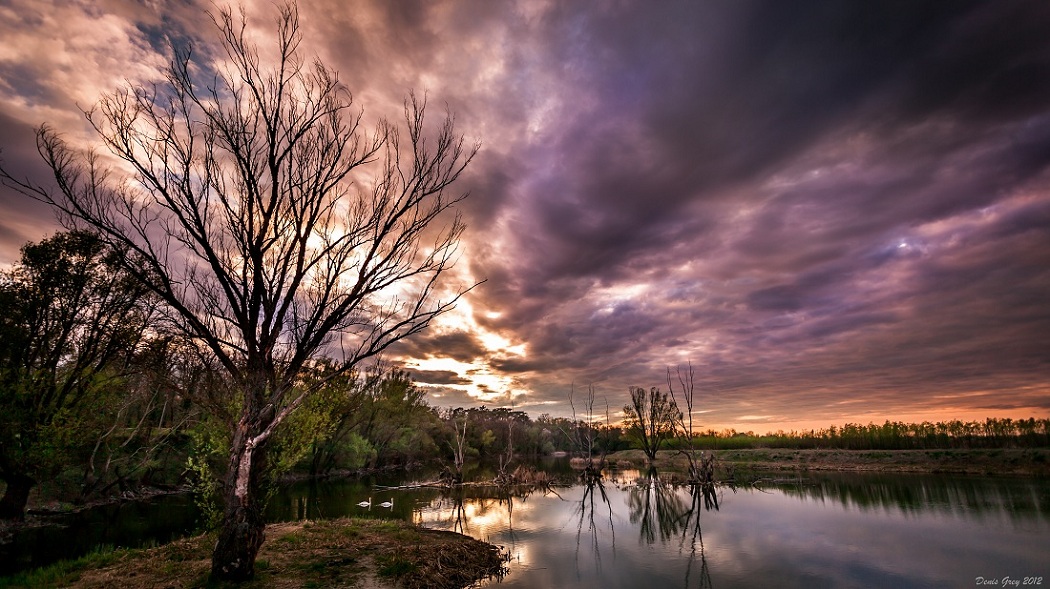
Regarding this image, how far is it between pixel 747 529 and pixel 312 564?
1763cm

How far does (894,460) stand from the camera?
42.3 m

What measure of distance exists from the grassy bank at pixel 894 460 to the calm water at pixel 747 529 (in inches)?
250

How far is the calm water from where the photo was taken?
490 inches

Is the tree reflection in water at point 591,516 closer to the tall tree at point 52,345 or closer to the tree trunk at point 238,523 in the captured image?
the tree trunk at point 238,523

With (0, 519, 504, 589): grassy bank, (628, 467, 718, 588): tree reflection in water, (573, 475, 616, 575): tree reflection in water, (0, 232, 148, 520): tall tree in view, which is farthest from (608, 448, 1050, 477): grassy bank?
(0, 232, 148, 520): tall tree

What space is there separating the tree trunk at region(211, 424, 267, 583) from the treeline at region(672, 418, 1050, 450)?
57010 mm

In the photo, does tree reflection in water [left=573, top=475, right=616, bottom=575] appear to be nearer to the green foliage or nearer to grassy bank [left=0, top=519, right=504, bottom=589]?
grassy bank [left=0, top=519, right=504, bottom=589]

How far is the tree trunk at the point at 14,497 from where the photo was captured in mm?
19109

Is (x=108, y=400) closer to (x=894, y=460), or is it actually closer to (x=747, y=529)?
(x=747, y=529)

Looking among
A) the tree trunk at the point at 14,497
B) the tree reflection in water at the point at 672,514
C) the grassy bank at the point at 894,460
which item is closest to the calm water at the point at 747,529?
the tree reflection in water at the point at 672,514

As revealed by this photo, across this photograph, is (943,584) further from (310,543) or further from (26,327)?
(26,327)

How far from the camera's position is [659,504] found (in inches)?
1044

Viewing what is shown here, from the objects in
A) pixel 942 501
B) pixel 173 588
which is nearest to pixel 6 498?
pixel 173 588

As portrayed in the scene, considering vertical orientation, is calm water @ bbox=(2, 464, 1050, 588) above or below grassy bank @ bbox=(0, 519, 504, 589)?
below
